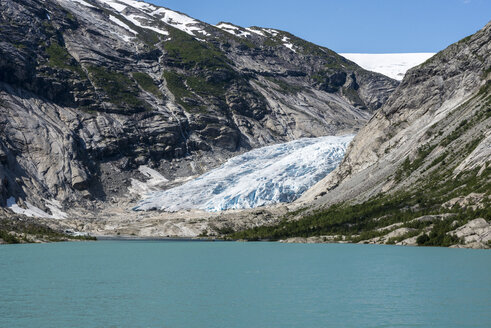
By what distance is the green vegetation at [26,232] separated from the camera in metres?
108

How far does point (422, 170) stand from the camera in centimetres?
11225

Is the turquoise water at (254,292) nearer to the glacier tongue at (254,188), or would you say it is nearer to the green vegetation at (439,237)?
the green vegetation at (439,237)

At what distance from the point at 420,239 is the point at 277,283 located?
41.1 m

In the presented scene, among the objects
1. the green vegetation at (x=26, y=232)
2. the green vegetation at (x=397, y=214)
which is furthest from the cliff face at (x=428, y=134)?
the green vegetation at (x=26, y=232)

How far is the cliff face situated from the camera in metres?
107

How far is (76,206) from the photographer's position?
582ft

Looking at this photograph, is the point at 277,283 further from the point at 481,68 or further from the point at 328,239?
the point at 481,68

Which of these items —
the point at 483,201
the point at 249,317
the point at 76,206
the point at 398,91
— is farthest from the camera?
the point at 76,206

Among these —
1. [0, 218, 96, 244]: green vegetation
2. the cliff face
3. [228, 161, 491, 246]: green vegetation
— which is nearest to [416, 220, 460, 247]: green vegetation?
[228, 161, 491, 246]: green vegetation

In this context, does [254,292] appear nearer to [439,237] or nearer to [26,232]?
[439,237]

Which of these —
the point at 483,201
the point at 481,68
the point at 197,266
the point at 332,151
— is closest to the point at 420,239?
the point at 483,201

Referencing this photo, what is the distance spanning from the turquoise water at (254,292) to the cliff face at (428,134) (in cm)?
4240

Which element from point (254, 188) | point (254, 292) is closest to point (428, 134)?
point (254, 188)

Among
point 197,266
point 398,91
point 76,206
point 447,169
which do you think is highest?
point 398,91
